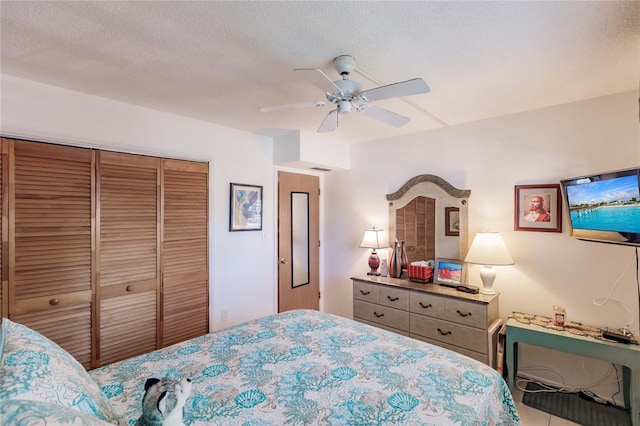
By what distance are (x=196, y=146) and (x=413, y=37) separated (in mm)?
2270

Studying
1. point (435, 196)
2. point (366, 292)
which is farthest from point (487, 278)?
point (366, 292)

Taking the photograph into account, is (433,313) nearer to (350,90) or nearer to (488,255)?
(488,255)

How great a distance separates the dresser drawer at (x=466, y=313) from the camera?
8.45 ft

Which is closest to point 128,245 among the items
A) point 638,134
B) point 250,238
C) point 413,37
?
point 250,238

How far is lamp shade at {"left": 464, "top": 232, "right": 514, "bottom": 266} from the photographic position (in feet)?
8.69

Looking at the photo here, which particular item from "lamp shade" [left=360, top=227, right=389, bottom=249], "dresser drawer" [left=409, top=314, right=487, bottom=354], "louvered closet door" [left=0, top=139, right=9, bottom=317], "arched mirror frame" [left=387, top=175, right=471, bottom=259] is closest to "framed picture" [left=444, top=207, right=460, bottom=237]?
"arched mirror frame" [left=387, top=175, right=471, bottom=259]

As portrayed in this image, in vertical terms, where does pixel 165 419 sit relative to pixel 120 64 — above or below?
below

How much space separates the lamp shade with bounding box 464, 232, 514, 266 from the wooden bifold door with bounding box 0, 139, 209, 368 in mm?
2603

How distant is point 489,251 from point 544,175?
815mm

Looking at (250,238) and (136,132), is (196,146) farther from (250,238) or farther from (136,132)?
(250,238)

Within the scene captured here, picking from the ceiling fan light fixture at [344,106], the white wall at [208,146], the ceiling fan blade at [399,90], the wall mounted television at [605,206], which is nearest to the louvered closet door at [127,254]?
the white wall at [208,146]

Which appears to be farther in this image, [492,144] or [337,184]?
[337,184]

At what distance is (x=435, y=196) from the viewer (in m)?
3.33

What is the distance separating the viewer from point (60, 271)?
7.56 feet
